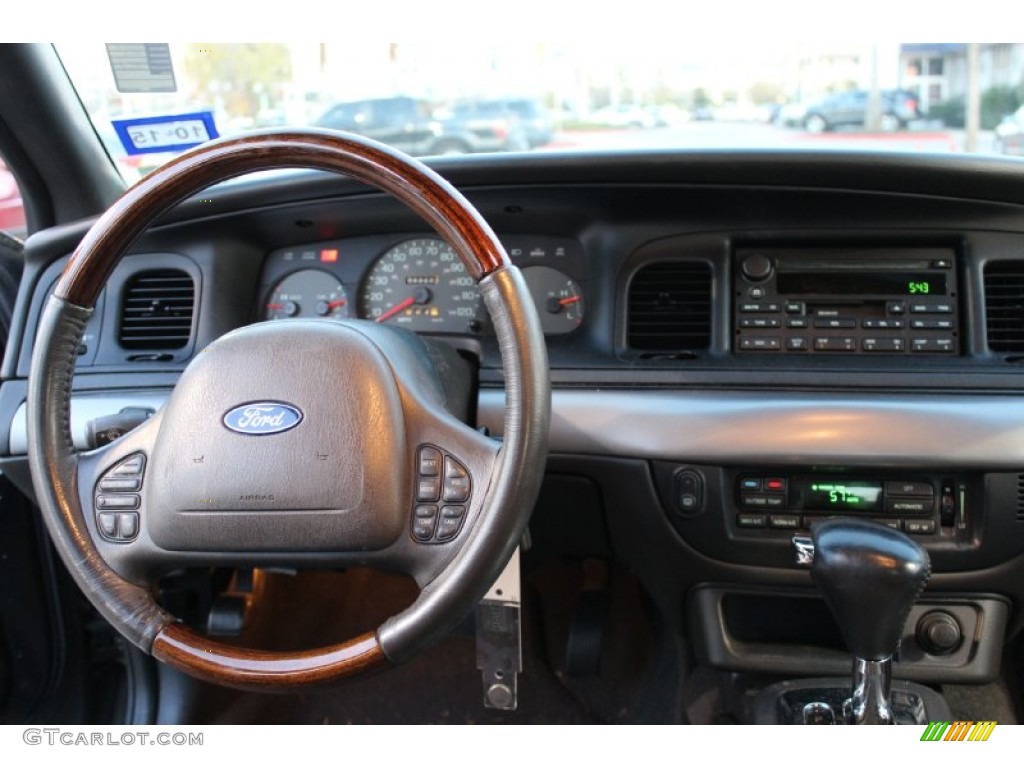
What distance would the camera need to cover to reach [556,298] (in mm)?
1869

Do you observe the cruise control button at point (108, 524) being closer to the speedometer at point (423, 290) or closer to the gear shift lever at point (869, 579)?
the speedometer at point (423, 290)

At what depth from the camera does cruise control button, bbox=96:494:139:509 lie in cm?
116

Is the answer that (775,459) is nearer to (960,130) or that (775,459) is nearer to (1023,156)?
(1023,156)

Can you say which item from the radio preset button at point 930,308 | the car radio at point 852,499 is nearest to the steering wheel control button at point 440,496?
the car radio at point 852,499

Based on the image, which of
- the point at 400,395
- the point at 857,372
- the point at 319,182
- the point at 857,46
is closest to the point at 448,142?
the point at 319,182

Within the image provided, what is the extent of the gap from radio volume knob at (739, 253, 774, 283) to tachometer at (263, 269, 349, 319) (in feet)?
2.87

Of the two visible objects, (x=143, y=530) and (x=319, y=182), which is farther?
(x=319, y=182)

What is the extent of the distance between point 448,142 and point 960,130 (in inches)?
59.8

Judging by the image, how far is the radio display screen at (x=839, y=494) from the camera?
159cm

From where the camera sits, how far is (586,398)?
1.66m

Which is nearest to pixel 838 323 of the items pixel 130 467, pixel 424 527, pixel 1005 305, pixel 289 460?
pixel 1005 305
